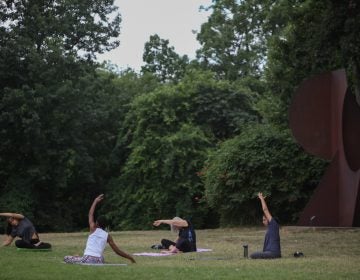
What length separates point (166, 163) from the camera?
34781 mm

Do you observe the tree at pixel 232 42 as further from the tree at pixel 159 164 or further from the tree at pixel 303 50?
the tree at pixel 303 50

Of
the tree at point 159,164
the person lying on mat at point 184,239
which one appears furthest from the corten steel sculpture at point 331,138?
the tree at point 159,164

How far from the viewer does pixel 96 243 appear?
11.6 m

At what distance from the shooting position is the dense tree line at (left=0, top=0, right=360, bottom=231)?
27250 mm

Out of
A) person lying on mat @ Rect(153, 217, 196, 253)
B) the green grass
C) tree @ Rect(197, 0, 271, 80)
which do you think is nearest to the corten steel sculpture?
the green grass

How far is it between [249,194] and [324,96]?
571 centimetres

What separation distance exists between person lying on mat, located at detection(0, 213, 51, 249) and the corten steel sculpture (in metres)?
9.98

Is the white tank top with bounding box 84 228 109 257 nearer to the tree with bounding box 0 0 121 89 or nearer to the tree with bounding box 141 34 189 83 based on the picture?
the tree with bounding box 0 0 121 89

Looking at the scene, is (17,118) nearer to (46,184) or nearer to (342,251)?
(46,184)

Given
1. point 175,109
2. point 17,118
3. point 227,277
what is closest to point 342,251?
point 227,277

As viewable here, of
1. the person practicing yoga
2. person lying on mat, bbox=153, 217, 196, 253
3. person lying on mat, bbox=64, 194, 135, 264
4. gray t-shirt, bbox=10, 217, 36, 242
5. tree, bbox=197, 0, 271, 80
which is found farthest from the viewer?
tree, bbox=197, 0, 271, 80

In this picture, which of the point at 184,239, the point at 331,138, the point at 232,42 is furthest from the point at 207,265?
the point at 232,42

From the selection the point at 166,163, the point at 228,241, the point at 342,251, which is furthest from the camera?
the point at 166,163

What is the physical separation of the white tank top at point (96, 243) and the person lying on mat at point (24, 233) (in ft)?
13.0
